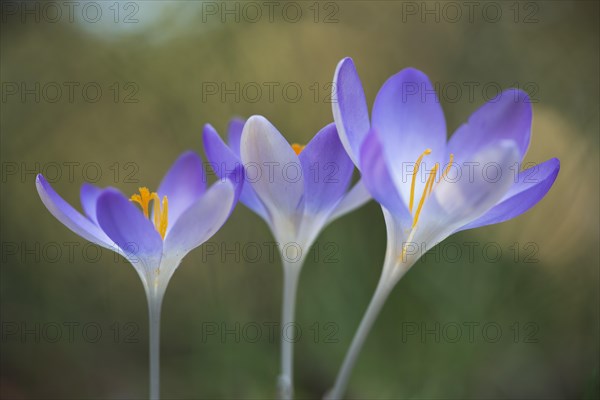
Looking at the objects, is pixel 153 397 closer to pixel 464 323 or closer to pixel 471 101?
pixel 464 323

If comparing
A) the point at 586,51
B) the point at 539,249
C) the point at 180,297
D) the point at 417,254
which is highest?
the point at 586,51

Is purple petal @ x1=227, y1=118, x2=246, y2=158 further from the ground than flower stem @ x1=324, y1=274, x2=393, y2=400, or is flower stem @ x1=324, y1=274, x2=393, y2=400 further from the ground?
purple petal @ x1=227, y1=118, x2=246, y2=158

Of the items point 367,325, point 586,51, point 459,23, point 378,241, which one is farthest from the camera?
point 459,23

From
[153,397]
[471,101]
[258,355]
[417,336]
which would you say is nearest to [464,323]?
[417,336]

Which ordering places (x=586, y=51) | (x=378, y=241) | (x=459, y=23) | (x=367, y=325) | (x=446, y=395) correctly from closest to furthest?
1. (x=367, y=325)
2. (x=446, y=395)
3. (x=378, y=241)
4. (x=586, y=51)
5. (x=459, y=23)

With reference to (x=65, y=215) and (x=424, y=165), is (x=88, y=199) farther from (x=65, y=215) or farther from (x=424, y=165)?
(x=424, y=165)

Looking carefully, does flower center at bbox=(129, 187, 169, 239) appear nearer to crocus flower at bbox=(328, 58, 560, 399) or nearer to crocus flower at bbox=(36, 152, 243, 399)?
crocus flower at bbox=(36, 152, 243, 399)

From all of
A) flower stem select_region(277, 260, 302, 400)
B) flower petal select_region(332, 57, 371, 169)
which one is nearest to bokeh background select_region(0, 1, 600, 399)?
flower stem select_region(277, 260, 302, 400)
